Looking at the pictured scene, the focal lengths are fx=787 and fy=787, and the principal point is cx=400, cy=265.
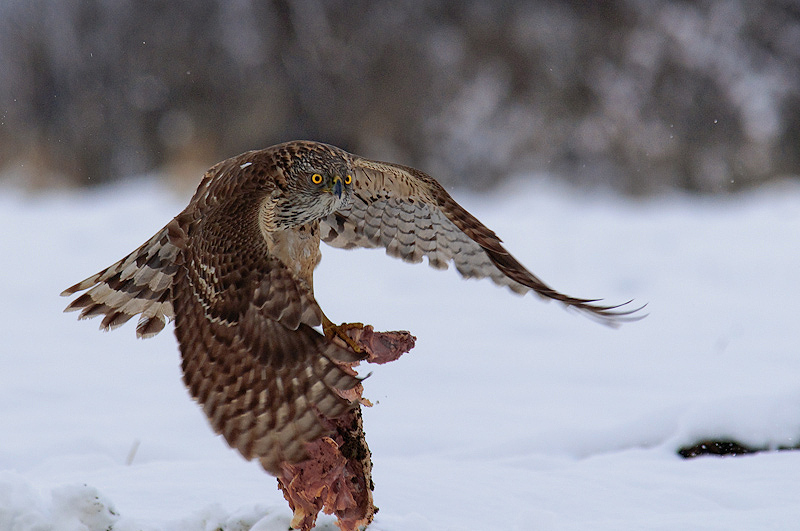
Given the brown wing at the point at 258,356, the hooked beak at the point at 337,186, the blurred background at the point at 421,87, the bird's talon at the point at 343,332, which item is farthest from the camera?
the blurred background at the point at 421,87

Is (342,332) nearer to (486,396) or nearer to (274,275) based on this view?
(274,275)

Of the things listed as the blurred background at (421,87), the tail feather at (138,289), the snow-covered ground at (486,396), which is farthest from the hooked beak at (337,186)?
the blurred background at (421,87)

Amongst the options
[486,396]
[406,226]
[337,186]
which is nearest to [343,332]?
[337,186]

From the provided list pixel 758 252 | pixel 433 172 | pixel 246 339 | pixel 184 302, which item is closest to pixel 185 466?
pixel 184 302

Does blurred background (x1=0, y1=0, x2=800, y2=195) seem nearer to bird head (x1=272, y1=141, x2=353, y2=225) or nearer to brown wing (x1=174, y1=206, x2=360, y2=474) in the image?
bird head (x1=272, y1=141, x2=353, y2=225)

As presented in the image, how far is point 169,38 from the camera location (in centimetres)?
962

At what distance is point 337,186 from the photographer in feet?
7.86

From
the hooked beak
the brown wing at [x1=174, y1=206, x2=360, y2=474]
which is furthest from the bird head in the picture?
the brown wing at [x1=174, y1=206, x2=360, y2=474]

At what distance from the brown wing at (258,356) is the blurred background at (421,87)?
25.5 feet

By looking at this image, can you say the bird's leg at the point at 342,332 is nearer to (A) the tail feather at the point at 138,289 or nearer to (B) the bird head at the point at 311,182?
(B) the bird head at the point at 311,182

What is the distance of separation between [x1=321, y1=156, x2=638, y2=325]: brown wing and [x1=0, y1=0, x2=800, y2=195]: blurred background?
6988 millimetres

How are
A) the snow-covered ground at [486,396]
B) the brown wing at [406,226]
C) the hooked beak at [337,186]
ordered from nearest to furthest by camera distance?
the hooked beak at [337,186] < the snow-covered ground at [486,396] < the brown wing at [406,226]

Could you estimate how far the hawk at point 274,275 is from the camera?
1.91 m

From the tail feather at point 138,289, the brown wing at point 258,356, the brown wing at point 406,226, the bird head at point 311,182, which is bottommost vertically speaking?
the brown wing at point 258,356
